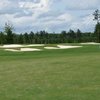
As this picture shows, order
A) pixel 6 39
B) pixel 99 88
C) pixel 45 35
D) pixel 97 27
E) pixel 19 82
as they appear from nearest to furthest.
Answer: pixel 99 88
pixel 19 82
pixel 6 39
pixel 97 27
pixel 45 35

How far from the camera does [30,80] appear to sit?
15.4 metres

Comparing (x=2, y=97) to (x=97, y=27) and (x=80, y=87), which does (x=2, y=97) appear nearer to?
(x=80, y=87)

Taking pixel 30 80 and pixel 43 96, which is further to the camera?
pixel 30 80

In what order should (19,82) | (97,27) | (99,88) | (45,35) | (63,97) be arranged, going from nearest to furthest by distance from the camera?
(63,97)
(99,88)
(19,82)
(97,27)
(45,35)

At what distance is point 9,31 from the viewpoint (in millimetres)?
100875

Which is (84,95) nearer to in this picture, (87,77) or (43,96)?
(43,96)

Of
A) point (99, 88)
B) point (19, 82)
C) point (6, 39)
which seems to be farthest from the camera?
point (6, 39)

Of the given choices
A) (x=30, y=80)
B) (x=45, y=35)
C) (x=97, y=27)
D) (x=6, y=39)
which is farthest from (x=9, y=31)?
(x=30, y=80)

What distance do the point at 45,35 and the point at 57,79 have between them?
441 ft

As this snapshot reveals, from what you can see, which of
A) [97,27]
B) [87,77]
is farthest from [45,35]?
[87,77]

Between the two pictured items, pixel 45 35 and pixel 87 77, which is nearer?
pixel 87 77

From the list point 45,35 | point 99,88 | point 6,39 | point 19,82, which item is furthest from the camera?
point 45,35

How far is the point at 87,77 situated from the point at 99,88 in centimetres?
281

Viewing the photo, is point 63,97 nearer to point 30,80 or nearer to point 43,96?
point 43,96
